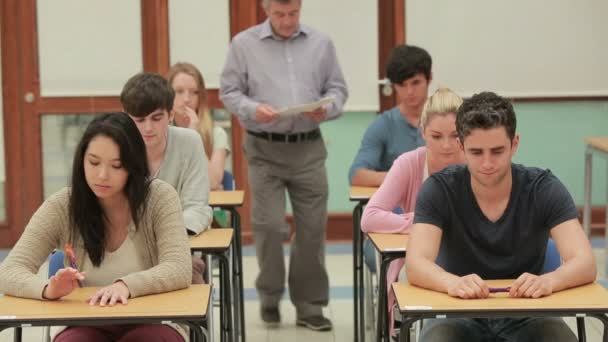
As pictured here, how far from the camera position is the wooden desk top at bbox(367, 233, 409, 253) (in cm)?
376

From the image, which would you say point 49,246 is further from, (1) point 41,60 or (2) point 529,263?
(1) point 41,60

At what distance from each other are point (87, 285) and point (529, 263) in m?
1.41

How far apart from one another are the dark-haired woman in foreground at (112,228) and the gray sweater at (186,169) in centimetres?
84

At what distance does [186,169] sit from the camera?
4355 mm

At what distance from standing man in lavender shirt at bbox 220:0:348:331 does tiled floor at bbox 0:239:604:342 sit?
85 mm

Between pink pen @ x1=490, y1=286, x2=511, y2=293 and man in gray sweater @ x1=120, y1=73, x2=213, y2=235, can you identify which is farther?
man in gray sweater @ x1=120, y1=73, x2=213, y2=235

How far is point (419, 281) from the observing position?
3.17 metres

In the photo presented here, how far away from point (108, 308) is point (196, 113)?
2659 mm

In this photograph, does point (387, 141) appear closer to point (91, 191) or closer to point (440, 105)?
point (440, 105)

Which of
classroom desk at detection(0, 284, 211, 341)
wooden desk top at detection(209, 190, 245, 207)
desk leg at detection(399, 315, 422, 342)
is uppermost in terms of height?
wooden desk top at detection(209, 190, 245, 207)

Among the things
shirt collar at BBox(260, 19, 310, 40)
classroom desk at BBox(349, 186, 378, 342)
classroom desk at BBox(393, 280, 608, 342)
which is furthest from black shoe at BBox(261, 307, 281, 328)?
classroom desk at BBox(393, 280, 608, 342)

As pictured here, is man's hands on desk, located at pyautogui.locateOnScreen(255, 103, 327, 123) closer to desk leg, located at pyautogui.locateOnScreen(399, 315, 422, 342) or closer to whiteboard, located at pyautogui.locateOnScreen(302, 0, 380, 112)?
whiteboard, located at pyautogui.locateOnScreen(302, 0, 380, 112)

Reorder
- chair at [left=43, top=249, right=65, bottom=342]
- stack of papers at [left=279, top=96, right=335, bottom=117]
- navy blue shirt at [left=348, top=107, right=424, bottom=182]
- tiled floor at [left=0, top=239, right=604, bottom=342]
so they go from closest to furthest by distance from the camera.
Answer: chair at [left=43, top=249, right=65, bottom=342], stack of papers at [left=279, top=96, right=335, bottom=117], navy blue shirt at [left=348, top=107, right=424, bottom=182], tiled floor at [left=0, top=239, right=604, bottom=342]

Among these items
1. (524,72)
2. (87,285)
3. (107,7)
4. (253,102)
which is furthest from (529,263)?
(107,7)
